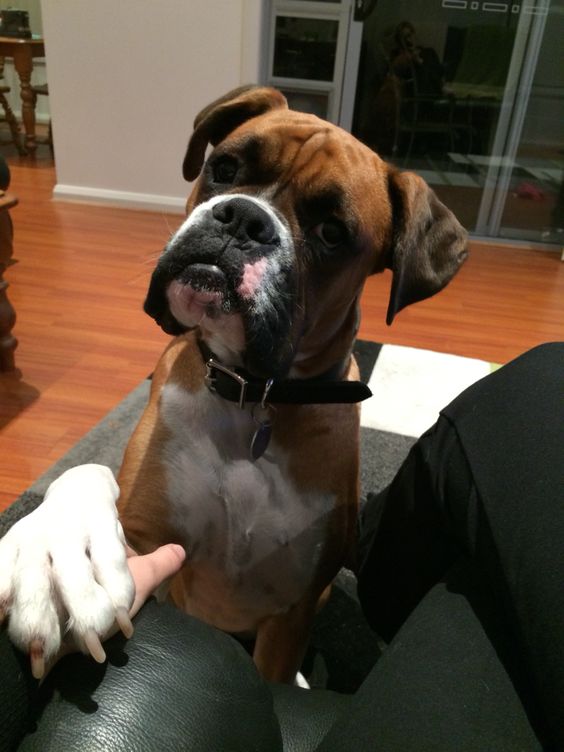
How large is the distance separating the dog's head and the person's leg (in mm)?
271

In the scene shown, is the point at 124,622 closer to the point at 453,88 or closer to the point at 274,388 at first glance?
the point at 274,388

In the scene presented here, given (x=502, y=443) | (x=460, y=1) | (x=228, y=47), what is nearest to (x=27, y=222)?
(x=228, y=47)

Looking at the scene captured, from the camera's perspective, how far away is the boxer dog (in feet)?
3.16

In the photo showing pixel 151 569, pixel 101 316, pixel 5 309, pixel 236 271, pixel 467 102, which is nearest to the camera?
pixel 151 569

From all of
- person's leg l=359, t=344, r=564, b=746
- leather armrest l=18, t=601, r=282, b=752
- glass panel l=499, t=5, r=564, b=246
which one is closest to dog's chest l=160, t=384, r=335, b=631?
person's leg l=359, t=344, r=564, b=746

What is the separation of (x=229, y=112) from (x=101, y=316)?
6.01ft

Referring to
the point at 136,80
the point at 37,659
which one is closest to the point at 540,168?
the point at 136,80

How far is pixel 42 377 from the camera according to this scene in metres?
2.41

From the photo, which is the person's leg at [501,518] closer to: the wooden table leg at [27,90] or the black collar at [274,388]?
the black collar at [274,388]

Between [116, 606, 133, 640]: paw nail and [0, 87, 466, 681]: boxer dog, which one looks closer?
[116, 606, 133, 640]: paw nail

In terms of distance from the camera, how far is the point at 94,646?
1.86 feet

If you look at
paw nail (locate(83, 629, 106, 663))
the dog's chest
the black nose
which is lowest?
the dog's chest

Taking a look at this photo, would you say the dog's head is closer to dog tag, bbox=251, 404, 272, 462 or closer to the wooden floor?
dog tag, bbox=251, 404, 272, 462

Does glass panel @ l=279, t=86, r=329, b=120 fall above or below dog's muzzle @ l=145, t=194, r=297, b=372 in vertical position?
below
